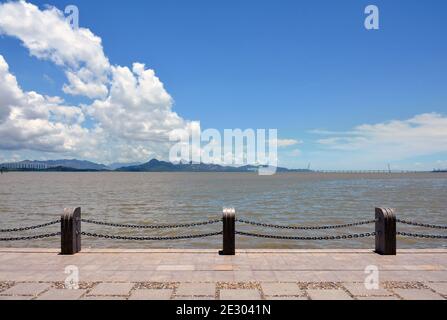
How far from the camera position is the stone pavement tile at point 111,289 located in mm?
7305

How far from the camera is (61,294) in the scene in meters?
7.21

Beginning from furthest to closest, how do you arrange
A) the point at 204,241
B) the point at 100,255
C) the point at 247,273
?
1. the point at 204,241
2. the point at 100,255
3. the point at 247,273

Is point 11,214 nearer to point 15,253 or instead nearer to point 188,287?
point 15,253

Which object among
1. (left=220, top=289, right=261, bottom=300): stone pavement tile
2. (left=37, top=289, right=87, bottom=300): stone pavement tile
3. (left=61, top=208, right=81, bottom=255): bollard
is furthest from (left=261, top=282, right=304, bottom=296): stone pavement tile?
(left=61, top=208, right=81, bottom=255): bollard

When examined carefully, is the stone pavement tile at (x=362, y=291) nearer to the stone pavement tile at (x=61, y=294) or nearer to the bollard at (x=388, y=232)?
the bollard at (x=388, y=232)

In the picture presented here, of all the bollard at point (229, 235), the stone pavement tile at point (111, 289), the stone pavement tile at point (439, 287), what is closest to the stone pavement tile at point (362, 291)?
the stone pavement tile at point (439, 287)

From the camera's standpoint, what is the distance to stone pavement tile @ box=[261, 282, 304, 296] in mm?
7340

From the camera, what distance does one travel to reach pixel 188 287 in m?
7.71

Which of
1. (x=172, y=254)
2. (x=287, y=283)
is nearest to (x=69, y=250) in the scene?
(x=172, y=254)

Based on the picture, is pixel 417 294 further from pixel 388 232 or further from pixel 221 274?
pixel 221 274

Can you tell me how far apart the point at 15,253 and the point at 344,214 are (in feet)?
86.7

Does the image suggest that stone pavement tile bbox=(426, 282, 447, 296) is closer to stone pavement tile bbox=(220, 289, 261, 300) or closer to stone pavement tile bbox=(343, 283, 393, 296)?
stone pavement tile bbox=(343, 283, 393, 296)

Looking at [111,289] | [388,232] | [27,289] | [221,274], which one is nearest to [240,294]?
[221,274]

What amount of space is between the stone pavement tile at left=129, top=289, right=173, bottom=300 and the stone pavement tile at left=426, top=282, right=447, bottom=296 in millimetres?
4866
